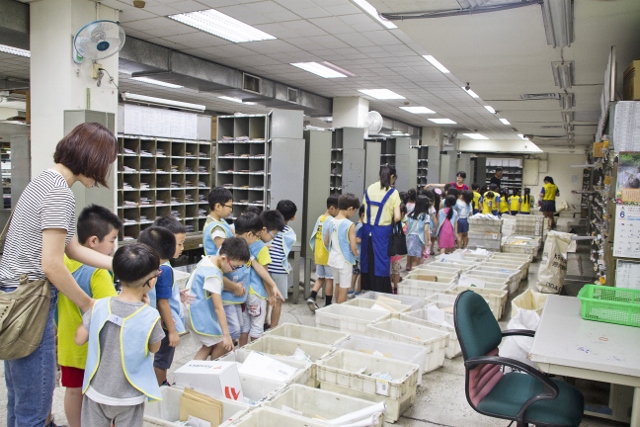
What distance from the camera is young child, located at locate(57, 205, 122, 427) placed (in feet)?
7.75

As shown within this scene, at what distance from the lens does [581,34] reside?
356 cm

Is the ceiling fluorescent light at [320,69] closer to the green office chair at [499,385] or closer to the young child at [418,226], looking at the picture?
the young child at [418,226]

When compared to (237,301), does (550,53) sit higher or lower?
higher

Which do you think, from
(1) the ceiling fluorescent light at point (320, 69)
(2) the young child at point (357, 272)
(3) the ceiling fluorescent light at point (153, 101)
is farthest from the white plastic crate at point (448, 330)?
(1) the ceiling fluorescent light at point (320, 69)

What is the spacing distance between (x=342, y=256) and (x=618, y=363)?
3.19 meters

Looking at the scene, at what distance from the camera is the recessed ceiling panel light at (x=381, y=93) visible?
1127 centimetres

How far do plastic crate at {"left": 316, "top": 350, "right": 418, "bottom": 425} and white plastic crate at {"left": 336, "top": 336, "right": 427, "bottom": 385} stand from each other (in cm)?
23

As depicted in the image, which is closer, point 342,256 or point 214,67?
point 342,256

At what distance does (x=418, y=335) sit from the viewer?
4184mm

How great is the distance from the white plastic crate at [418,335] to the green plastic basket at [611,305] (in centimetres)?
114

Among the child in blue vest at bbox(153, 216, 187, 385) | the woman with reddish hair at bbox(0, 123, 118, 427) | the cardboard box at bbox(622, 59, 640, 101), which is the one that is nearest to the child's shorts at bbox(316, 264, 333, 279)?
the child in blue vest at bbox(153, 216, 187, 385)

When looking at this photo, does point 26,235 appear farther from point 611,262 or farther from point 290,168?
point 290,168

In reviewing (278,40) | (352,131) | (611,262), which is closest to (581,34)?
(611,262)

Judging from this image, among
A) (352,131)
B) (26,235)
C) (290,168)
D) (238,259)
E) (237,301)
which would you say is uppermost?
(352,131)
